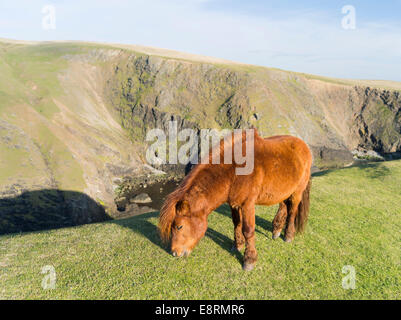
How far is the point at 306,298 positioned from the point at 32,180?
112 ft

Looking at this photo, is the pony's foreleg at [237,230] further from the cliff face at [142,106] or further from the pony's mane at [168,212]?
the cliff face at [142,106]

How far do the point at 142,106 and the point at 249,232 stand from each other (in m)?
64.1

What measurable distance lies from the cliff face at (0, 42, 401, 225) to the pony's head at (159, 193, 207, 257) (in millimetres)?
31276

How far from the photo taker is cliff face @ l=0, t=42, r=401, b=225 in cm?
3862

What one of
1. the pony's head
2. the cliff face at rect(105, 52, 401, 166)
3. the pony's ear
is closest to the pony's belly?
the pony's head

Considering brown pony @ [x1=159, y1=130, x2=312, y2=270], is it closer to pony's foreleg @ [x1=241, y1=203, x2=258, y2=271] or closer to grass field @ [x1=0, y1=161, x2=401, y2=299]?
pony's foreleg @ [x1=241, y1=203, x2=258, y2=271]

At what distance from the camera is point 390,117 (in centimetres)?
6762

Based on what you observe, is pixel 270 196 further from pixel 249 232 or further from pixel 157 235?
pixel 157 235

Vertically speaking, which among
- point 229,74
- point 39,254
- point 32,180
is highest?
point 229,74

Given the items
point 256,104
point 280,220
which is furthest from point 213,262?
point 256,104

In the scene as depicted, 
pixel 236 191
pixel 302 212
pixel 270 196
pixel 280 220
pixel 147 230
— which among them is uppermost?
pixel 236 191

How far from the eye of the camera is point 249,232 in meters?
5.95

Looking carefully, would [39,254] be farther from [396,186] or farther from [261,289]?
[396,186]
